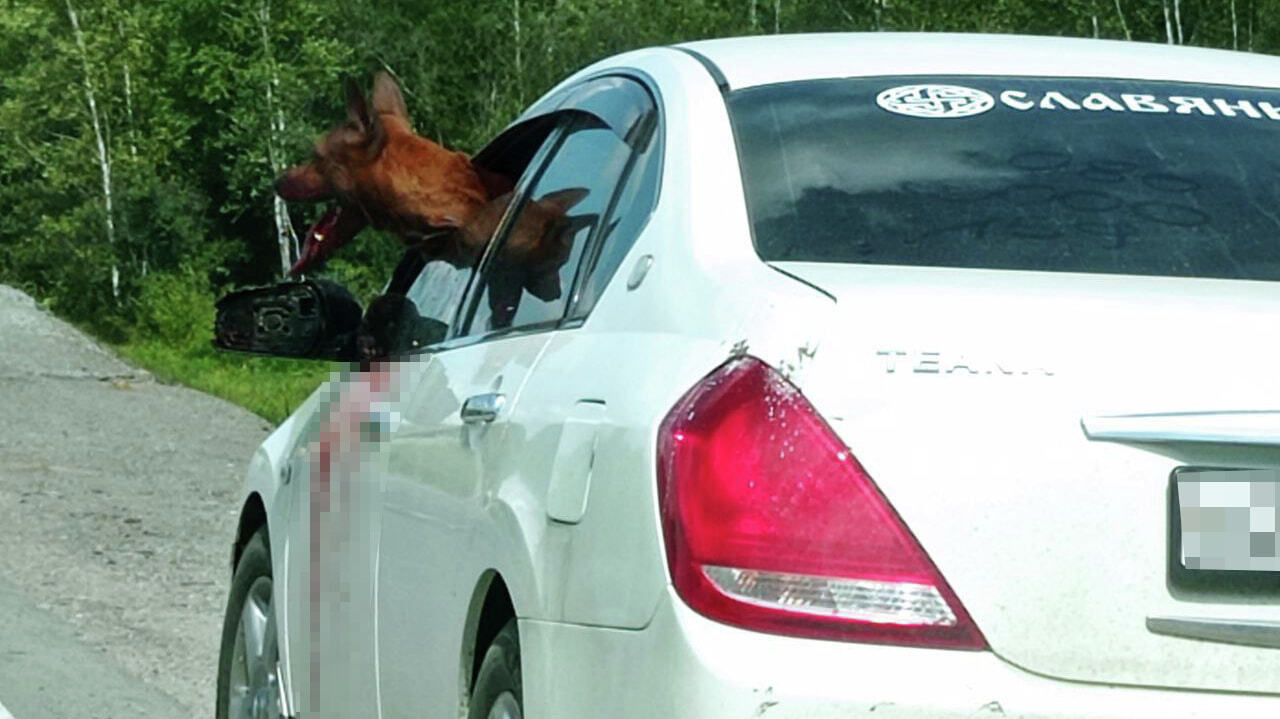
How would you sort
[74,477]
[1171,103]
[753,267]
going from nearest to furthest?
1. [753,267]
2. [1171,103]
3. [74,477]

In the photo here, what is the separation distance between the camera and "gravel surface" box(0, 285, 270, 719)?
8.89m

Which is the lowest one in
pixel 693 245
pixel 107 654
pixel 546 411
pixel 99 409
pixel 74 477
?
pixel 99 409

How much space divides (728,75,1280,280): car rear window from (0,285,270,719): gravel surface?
14.1 ft

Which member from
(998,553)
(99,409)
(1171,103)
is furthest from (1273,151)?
(99,409)

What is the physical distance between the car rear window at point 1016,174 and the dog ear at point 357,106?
1161mm

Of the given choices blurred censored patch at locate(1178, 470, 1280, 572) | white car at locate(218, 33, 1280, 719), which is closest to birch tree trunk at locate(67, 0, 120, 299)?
white car at locate(218, 33, 1280, 719)

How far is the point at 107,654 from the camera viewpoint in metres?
8.38

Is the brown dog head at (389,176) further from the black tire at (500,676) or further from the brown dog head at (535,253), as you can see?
the black tire at (500,676)

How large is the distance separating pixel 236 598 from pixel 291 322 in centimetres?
106

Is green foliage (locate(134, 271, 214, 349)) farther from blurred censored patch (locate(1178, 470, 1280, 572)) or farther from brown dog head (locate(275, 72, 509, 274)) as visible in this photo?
blurred censored patch (locate(1178, 470, 1280, 572))

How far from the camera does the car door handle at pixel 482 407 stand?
371 cm

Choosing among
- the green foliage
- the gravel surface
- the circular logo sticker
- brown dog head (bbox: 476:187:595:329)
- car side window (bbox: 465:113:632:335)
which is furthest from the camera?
the green foliage

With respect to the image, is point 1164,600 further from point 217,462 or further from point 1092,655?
point 217,462

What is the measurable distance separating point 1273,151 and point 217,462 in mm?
12365
